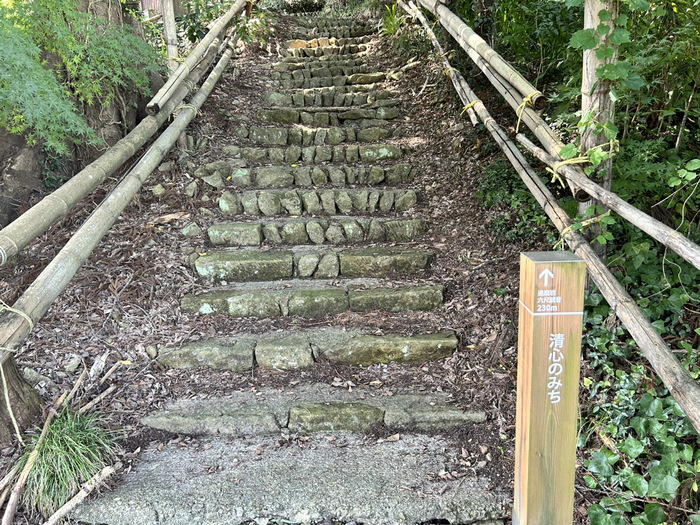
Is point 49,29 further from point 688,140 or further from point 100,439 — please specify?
point 688,140

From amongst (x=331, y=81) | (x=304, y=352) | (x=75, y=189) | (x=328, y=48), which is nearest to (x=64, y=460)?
(x=304, y=352)

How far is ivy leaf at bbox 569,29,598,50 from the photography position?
2258 millimetres

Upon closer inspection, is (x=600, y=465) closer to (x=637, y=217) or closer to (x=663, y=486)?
(x=663, y=486)

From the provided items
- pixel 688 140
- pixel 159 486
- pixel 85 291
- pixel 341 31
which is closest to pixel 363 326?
pixel 159 486

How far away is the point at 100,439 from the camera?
7.99 feet

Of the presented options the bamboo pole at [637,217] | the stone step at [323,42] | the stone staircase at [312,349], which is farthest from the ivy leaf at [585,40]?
the stone step at [323,42]

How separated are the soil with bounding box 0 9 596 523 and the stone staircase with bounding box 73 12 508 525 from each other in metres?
0.08

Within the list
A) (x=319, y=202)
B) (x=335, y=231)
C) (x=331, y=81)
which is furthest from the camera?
(x=331, y=81)

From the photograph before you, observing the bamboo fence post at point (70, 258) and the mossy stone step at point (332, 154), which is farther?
the mossy stone step at point (332, 154)

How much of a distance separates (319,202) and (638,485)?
317cm

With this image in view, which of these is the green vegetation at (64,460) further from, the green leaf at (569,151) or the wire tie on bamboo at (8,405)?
the green leaf at (569,151)

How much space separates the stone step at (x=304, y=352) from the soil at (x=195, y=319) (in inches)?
2.4

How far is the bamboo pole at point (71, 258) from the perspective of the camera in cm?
216

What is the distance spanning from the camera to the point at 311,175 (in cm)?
471
